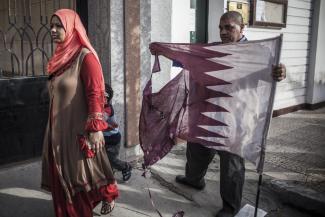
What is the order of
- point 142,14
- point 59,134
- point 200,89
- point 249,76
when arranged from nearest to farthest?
point 59,134
point 249,76
point 200,89
point 142,14

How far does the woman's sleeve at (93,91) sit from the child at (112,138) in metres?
0.40

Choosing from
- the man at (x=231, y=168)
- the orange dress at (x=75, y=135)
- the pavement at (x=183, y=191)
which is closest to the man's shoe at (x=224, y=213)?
the man at (x=231, y=168)

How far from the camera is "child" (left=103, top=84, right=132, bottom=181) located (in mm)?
3340

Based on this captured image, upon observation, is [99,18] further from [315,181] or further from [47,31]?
[315,181]

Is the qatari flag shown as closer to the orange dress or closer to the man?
the man

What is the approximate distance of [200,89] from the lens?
3.30 m

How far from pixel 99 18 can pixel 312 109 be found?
6248 millimetres

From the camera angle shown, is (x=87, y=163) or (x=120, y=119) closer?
(x=87, y=163)

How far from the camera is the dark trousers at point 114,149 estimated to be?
3.57 metres

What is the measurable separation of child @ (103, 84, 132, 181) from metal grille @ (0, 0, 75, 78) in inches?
53.2

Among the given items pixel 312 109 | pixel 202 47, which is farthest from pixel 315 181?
pixel 312 109

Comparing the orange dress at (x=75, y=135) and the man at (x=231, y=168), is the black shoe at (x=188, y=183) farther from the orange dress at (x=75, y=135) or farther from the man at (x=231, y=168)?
the orange dress at (x=75, y=135)

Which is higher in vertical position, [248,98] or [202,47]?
[202,47]

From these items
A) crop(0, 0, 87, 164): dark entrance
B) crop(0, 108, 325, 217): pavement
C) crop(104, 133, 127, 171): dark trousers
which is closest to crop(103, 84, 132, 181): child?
crop(104, 133, 127, 171): dark trousers
